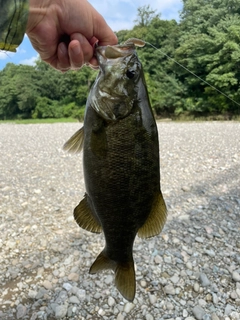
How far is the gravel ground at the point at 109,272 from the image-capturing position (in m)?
3.95

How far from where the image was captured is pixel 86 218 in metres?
2.07

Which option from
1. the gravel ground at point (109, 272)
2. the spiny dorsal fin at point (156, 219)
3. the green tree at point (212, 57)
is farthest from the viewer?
the green tree at point (212, 57)

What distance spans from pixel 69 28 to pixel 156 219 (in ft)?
5.14

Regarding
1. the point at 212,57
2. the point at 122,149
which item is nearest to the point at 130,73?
the point at 122,149

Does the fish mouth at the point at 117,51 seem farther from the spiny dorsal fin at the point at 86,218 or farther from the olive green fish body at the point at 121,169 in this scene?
the spiny dorsal fin at the point at 86,218

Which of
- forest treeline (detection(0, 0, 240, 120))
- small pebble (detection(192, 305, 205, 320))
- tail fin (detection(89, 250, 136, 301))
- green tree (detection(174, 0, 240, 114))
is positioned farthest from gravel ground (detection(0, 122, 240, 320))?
green tree (detection(174, 0, 240, 114))

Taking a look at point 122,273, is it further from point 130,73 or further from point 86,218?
point 130,73

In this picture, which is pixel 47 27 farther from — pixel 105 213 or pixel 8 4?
pixel 105 213

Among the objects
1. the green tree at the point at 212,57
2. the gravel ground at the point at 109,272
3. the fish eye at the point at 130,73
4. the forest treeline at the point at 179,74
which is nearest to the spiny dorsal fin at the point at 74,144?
the fish eye at the point at 130,73

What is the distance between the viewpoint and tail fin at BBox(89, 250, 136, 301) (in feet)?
6.59

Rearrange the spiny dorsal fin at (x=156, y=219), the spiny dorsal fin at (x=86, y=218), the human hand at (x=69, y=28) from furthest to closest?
the human hand at (x=69, y=28) < the spiny dorsal fin at (x=86, y=218) < the spiny dorsal fin at (x=156, y=219)

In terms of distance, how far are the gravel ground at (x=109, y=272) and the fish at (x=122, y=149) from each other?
2324mm

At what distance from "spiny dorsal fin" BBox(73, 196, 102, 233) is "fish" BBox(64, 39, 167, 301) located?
0.32 ft

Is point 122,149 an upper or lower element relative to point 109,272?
upper
